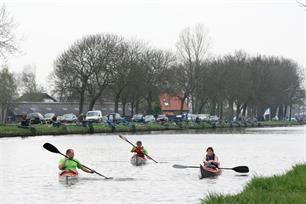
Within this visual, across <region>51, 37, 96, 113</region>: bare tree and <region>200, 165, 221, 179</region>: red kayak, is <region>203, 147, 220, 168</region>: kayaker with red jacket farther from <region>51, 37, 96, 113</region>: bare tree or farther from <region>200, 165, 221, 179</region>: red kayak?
<region>51, 37, 96, 113</region>: bare tree

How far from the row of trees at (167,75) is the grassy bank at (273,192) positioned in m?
67.2

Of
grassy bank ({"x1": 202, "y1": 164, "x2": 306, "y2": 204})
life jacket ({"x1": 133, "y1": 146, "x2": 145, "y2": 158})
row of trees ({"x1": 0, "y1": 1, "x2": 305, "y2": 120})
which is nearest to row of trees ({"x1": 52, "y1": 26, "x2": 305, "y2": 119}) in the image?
row of trees ({"x1": 0, "y1": 1, "x2": 305, "y2": 120})

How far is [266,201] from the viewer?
15.7 m

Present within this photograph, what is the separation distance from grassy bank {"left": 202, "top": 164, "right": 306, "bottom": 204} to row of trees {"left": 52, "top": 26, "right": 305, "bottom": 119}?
67160mm

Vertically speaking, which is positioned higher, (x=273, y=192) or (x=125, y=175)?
(x=273, y=192)

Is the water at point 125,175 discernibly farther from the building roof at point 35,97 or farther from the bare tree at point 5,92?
the building roof at point 35,97

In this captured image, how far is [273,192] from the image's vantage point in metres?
17.7

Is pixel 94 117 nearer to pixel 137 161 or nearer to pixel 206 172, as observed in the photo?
pixel 137 161

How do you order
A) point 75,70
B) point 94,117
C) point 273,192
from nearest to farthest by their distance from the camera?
point 273,192
point 94,117
point 75,70

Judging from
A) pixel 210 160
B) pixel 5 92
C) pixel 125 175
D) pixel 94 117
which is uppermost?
pixel 5 92

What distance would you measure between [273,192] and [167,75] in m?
79.1

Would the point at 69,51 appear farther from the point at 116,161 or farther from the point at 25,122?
the point at 116,161

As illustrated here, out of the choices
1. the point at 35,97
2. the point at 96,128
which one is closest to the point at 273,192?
the point at 96,128

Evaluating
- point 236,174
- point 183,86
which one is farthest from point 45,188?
point 183,86
